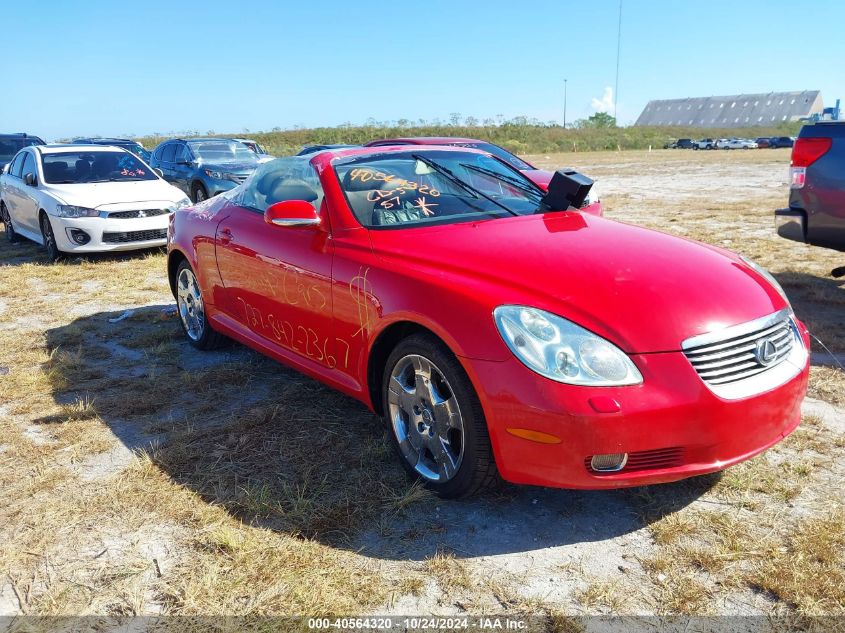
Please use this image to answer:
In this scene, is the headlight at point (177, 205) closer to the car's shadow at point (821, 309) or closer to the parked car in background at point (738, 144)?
the car's shadow at point (821, 309)

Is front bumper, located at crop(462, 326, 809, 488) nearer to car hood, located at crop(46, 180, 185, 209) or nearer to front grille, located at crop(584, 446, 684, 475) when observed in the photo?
front grille, located at crop(584, 446, 684, 475)

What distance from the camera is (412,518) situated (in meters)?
3.02

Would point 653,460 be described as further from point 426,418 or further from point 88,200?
point 88,200

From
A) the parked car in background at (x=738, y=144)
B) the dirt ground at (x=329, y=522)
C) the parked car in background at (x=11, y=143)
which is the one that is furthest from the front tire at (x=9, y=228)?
the parked car in background at (x=738, y=144)

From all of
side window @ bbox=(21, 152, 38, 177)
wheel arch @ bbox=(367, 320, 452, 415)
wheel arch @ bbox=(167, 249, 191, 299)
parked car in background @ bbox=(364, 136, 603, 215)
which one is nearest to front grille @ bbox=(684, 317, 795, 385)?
wheel arch @ bbox=(367, 320, 452, 415)

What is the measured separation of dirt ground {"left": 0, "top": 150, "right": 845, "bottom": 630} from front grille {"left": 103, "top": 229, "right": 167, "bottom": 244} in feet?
15.8

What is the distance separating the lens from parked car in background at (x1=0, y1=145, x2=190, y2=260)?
9.16 m

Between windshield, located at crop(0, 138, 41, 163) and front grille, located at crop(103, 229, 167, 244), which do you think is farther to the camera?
windshield, located at crop(0, 138, 41, 163)

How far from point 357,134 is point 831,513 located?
65.1 m

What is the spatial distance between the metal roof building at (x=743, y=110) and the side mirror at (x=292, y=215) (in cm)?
11636

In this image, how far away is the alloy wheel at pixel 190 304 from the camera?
5410 millimetres

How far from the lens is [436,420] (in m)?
3.06

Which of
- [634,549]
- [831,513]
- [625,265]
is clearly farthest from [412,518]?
[831,513]

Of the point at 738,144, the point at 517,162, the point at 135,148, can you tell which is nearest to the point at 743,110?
the point at 738,144
